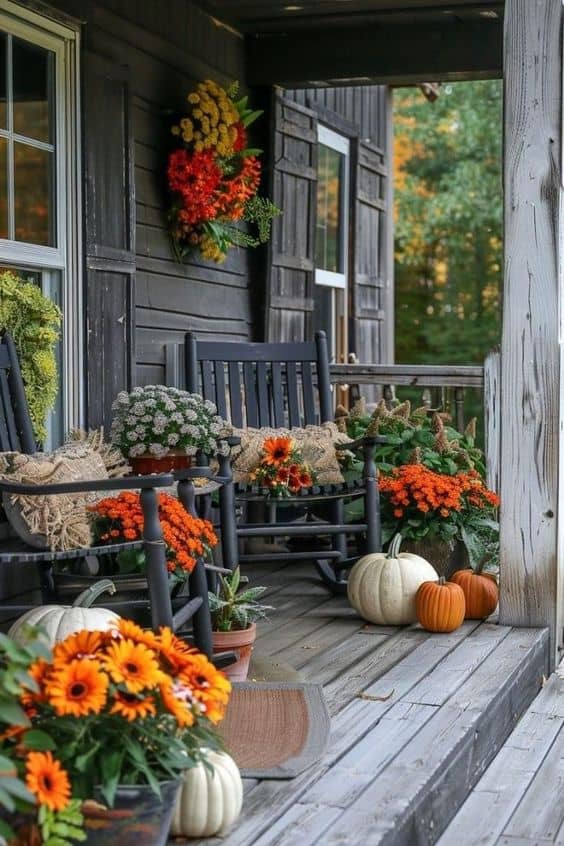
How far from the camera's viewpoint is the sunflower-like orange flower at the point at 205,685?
1923 millimetres

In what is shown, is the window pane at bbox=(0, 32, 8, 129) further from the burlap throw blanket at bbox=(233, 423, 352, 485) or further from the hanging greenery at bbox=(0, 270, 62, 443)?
the burlap throw blanket at bbox=(233, 423, 352, 485)

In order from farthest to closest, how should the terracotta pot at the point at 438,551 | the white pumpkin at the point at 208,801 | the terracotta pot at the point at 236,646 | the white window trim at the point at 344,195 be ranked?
the white window trim at the point at 344,195 → the terracotta pot at the point at 438,551 → the terracotta pot at the point at 236,646 → the white pumpkin at the point at 208,801

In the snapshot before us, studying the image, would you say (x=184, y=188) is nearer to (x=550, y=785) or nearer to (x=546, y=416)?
(x=546, y=416)

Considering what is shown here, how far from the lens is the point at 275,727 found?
107 inches

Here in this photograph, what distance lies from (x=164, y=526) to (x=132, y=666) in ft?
3.52

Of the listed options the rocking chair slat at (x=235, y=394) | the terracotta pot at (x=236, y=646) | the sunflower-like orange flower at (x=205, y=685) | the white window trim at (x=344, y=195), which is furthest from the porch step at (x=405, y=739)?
the white window trim at (x=344, y=195)

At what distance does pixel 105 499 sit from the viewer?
300 cm

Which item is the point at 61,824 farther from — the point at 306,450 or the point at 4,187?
the point at 306,450

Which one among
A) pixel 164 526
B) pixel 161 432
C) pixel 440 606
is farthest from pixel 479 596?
pixel 164 526

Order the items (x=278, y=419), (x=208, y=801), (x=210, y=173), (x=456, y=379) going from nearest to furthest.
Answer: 1. (x=208, y=801)
2. (x=278, y=419)
3. (x=210, y=173)
4. (x=456, y=379)

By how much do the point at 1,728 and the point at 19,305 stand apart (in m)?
2.07

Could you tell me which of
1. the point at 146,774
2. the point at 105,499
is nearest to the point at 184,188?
the point at 105,499

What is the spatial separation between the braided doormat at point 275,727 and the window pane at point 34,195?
1.58 metres

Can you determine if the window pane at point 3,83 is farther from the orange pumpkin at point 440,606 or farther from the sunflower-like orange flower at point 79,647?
the sunflower-like orange flower at point 79,647
